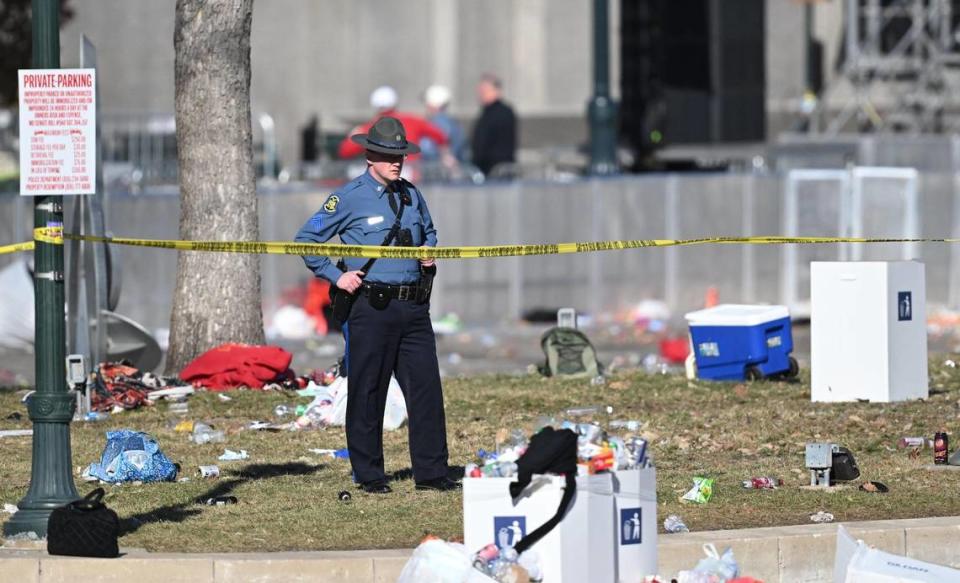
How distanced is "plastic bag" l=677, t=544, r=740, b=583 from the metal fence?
1225 cm

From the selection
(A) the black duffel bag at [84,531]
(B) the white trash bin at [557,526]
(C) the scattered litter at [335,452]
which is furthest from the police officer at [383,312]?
(B) the white trash bin at [557,526]

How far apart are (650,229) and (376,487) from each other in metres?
12.1

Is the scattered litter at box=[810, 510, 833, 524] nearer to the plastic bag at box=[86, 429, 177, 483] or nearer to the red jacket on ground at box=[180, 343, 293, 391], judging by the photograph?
the plastic bag at box=[86, 429, 177, 483]

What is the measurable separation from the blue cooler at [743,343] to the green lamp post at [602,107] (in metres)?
7.65

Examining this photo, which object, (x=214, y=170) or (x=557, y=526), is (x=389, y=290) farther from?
(x=214, y=170)

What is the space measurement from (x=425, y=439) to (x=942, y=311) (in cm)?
1304

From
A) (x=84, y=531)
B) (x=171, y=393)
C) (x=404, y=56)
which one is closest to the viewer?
(x=84, y=531)

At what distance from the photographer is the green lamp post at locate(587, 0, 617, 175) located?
21703 mm

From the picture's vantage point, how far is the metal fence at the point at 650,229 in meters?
20.2

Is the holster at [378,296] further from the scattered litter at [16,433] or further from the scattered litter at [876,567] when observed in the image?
the scattered litter at [16,433]

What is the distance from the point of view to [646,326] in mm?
20906

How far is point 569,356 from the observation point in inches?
596

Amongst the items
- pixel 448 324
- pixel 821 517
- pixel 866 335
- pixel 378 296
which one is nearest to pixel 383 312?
pixel 378 296

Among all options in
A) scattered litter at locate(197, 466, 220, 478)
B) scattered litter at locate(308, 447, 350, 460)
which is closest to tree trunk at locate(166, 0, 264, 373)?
scattered litter at locate(308, 447, 350, 460)
